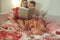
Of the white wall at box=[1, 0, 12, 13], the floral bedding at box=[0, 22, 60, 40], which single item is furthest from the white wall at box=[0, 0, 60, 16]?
the floral bedding at box=[0, 22, 60, 40]

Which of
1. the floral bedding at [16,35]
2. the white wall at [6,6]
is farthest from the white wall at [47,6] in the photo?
the floral bedding at [16,35]

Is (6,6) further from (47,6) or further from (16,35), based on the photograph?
(16,35)

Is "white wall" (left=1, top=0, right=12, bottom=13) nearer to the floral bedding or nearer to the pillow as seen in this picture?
the pillow

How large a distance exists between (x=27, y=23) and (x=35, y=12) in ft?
0.98

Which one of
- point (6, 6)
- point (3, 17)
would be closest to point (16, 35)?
point (3, 17)

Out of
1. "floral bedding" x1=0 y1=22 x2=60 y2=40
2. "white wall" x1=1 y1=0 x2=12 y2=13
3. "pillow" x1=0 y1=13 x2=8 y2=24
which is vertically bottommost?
"floral bedding" x1=0 y1=22 x2=60 y2=40

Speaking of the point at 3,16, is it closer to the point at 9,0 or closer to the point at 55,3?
the point at 9,0

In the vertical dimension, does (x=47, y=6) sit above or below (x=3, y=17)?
above

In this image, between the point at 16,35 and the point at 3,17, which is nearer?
the point at 16,35

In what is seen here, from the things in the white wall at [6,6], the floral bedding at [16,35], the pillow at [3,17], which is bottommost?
the floral bedding at [16,35]

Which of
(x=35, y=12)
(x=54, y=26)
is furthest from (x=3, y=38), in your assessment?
(x=35, y=12)

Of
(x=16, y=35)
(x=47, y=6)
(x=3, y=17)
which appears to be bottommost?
(x=16, y=35)

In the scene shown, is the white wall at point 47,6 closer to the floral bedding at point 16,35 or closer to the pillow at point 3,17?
the pillow at point 3,17

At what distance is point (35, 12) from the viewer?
1.95m
